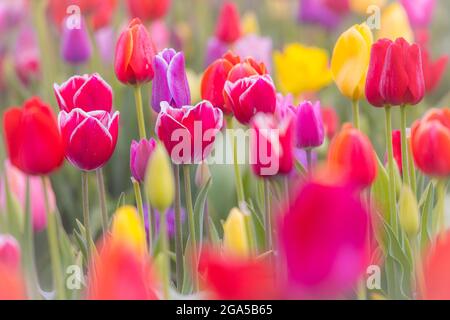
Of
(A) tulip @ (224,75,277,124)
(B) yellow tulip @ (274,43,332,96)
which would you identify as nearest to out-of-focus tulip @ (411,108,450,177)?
(A) tulip @ (224,75,277,124)

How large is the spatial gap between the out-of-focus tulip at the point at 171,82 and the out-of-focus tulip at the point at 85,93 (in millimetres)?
43

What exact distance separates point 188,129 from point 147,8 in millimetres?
652

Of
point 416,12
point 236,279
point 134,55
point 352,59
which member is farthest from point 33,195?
point 416,12

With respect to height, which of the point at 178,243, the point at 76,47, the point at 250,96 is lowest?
the point at 178,243

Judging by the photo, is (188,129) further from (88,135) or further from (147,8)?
(147,8)

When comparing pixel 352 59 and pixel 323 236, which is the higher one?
pixel 352 59

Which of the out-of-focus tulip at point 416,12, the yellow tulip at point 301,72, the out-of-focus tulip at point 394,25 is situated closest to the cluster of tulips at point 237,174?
the out-of-focus tulip at point 394,25

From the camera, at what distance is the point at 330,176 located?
1.84 feet

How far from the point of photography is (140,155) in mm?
732

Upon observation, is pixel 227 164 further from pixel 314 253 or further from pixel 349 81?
pixel 314 253

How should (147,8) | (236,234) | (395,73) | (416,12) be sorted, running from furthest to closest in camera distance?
(416,12) < (147,8) < (395,73) < (236,234)

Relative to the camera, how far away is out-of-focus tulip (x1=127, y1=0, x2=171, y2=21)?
1305mm

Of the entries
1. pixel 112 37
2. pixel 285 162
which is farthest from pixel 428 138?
pixel 112 37
